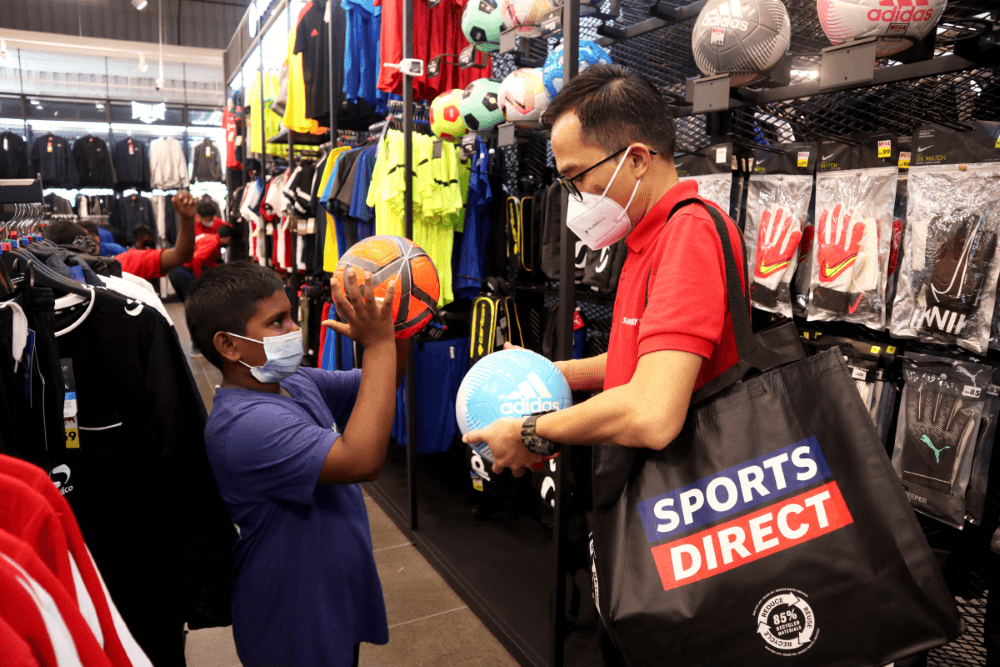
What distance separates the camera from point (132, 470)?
1577 mm

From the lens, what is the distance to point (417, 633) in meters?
2.68

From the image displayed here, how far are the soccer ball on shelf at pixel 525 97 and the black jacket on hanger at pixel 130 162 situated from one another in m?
11.3

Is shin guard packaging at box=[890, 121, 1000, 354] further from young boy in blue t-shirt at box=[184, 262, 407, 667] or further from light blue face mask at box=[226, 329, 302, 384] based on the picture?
light blue face mask at box=[226, 329, 302, 384]

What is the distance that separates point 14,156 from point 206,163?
9.60 feet

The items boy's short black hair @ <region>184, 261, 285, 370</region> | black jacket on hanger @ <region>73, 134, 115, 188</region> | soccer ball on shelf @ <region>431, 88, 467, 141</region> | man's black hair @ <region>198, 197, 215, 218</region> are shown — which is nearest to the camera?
boy's short black hair @ <region>184, 261, 285, 370</region>

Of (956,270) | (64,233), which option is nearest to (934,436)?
(956,270)

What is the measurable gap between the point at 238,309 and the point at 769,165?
187 centimetres

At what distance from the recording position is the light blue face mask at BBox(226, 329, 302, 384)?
1.43m

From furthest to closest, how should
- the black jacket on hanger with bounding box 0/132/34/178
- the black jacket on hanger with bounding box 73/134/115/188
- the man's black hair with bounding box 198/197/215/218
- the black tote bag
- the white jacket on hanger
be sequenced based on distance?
1. the white jacket on hanger
2. the black jacket on hanger with bounding box 73/134/115/188
3. the black jacket on hanger with bounding box 0/132/34/178
4. the man's black hair with bounding box 198/197/215/218
5. the black tote bag

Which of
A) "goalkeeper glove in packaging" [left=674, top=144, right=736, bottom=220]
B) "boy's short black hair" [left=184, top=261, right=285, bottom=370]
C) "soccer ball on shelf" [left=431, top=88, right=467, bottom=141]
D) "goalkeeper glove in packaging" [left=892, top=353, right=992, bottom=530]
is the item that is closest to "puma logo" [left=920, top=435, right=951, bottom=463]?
"goalkeeper glove in packaging" [left=892, top=353, right=992, bottom=530]

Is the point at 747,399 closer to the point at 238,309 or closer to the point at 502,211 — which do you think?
the point at 238,309

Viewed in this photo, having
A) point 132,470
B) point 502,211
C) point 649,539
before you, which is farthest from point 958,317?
point 502,211

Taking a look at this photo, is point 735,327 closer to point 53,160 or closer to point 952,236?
point 952,236

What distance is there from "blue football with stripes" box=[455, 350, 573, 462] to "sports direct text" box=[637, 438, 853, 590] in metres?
0.48
